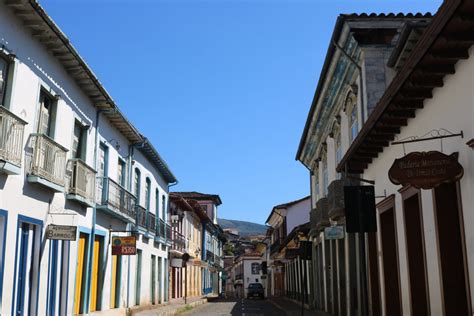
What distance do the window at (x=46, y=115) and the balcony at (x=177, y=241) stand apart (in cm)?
1676

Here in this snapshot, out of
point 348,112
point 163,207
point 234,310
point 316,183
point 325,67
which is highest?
point 325,67

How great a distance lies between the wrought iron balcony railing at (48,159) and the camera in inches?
417

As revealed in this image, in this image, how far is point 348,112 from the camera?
15.6m

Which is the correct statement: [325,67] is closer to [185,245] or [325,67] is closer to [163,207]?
[163,207]

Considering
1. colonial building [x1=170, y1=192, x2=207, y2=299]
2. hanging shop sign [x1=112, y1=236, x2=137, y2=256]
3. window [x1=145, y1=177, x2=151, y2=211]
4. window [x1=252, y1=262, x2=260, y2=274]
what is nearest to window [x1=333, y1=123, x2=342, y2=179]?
hanging shop sign [x1=112, y1=236, x2=137, y2=256]

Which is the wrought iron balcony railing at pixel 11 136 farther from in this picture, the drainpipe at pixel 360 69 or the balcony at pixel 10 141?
the drainpipe at pixel 360 69

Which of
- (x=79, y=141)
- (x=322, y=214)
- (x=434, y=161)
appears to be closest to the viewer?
(x=434, y=161)

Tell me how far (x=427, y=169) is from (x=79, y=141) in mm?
9631

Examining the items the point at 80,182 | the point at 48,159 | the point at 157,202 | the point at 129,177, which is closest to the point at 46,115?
the point at 48,159

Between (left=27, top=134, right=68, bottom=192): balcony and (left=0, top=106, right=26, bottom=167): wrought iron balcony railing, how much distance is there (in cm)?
62

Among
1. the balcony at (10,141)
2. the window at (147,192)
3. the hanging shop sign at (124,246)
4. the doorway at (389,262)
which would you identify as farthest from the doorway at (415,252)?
the window at (147,192)

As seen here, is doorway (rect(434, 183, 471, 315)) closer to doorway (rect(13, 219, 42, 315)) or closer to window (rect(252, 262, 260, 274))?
doorway (rect(13, 219, 42, 315))

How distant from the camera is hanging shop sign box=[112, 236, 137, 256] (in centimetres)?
1597

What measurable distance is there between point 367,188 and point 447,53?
203cm
